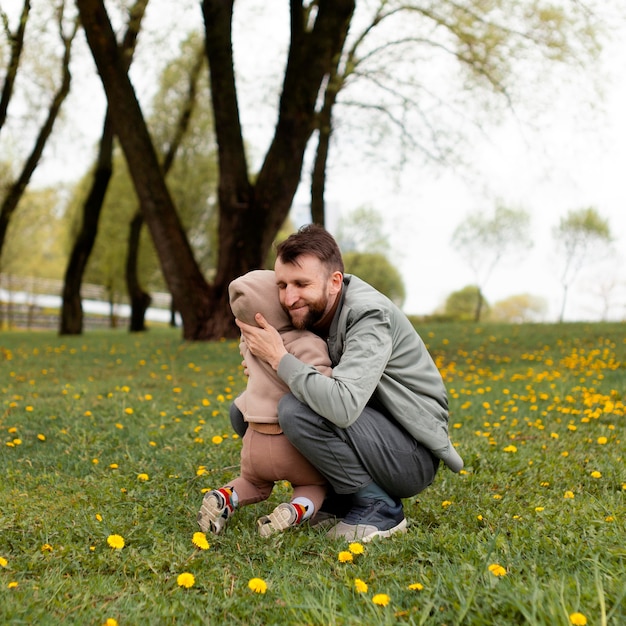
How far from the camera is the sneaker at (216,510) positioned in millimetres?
2902

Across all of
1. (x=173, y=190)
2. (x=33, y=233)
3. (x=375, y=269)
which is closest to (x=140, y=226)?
(x=173, y=190)

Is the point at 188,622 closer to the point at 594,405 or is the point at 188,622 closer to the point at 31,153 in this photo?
the point at 594,405

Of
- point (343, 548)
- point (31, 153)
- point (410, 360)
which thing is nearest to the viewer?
point (343, 548)

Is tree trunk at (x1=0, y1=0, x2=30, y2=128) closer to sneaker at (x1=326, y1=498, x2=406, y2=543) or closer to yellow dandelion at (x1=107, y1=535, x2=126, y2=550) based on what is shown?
yellow dandelion at (x1=107, y1=535, x2=126, y2=550)

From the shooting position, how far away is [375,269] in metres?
36.4

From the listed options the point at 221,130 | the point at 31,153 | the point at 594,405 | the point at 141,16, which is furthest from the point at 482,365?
the point at 31,153

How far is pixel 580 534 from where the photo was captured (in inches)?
110

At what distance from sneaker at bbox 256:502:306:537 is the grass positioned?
6 cm

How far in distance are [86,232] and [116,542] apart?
15.1 meters

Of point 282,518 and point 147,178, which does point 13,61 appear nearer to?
point 147,178

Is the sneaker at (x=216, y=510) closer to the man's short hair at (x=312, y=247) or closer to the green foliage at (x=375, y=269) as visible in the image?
the man's short hair at (x=312, y=247)

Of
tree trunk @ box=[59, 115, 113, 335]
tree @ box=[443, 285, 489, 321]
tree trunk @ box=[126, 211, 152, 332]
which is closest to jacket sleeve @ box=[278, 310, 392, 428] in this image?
tree trunk @ box=[59, 115, 113, 335]

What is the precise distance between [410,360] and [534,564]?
1.00 m

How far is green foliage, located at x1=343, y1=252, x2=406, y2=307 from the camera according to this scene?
3591 centimetres
